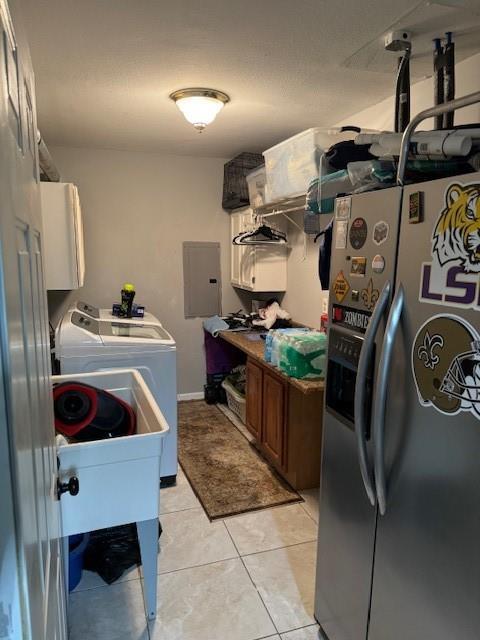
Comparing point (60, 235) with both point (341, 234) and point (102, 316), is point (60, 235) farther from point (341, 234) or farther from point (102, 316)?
point (341, 234)

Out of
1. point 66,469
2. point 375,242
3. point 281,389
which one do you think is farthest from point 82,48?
point 281,389

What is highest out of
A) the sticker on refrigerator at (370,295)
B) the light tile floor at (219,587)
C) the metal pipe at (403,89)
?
the metal pipe at (403,89)

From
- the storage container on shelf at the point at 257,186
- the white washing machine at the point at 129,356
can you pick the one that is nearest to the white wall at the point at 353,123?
the storage container on shelf at the point at 257,186

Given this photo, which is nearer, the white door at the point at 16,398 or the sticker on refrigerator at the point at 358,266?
the white door at the point at 16,398

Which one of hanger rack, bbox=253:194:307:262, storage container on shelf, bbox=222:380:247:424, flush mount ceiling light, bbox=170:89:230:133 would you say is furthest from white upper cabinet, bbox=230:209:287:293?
flush mount ceiling light, bbox=170:89:230:133

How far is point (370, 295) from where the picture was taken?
1.37 m

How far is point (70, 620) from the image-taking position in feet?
6.07

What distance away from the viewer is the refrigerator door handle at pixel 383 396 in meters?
1.22

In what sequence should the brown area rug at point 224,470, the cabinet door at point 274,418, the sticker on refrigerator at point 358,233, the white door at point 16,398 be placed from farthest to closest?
the cabinet door at point 274,418, the brown area rug at point 224,470, the sticker on refrigerator at point 358,233, the white door at point 16,398

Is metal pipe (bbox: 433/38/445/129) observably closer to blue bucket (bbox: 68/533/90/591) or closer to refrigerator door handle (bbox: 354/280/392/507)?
refrigerator door handle (bbox: 354/280/392/507)

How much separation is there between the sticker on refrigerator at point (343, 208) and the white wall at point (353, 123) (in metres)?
0.96

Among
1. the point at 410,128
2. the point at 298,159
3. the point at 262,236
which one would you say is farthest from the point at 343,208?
the point at 262,236

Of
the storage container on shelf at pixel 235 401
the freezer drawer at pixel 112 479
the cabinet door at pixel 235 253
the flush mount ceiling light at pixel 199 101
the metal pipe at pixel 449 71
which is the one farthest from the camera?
the cabinet door at pixel 235 253

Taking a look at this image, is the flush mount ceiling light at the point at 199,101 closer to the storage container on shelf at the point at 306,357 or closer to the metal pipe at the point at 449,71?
the metal pipe at the point at 449,71
